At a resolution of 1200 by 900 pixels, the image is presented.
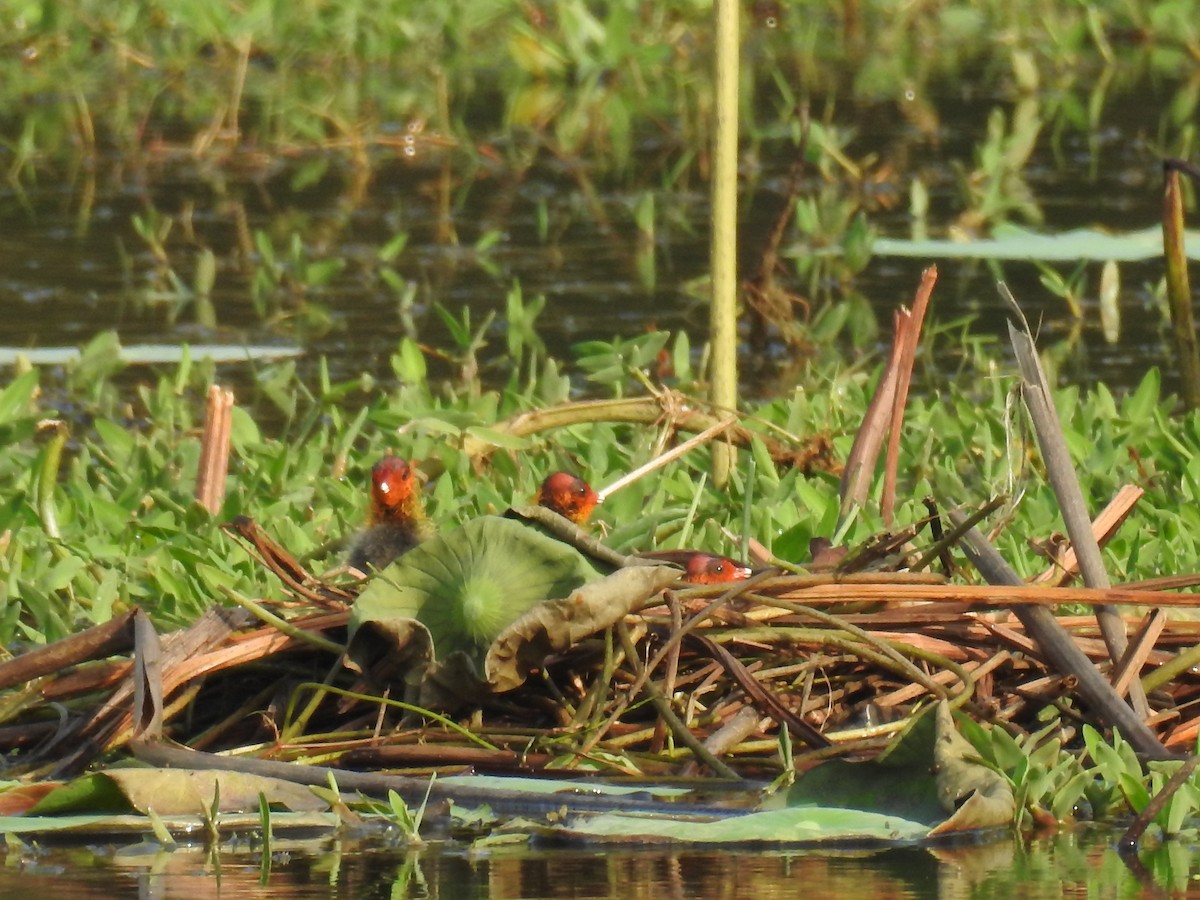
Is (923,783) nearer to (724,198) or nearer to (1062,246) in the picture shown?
(724,198)

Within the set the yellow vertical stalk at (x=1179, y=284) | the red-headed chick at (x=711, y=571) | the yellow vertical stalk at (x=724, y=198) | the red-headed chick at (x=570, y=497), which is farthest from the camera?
the yellow vertical stalk at (x=1179, y=284)

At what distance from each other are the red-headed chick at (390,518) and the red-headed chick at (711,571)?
2.09 feet

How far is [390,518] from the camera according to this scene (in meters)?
3.75

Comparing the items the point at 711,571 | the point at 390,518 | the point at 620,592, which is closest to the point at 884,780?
the point at 620,592

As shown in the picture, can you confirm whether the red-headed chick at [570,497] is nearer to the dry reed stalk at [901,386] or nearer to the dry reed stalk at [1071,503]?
the dry reed stalk at [901,386]

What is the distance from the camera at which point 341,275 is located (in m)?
8.16

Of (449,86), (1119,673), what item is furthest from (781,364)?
(449,86)

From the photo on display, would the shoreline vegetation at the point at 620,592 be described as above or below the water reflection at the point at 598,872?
above

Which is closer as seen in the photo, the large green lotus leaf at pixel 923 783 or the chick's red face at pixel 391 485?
the large green lotus leaf at pixel 923 783

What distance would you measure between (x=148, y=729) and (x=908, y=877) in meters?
0.97

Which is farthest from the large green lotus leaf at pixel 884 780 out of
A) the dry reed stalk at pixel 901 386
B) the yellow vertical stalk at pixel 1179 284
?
the yellow vertical stalk at pixel 1179 284

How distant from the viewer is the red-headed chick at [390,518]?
3.68m

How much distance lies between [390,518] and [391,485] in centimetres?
5

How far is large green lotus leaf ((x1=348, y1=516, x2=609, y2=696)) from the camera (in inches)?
116
